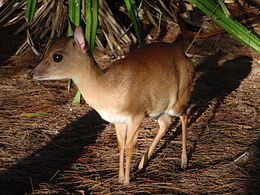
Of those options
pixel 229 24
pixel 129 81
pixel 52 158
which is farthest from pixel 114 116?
pixel 229 24

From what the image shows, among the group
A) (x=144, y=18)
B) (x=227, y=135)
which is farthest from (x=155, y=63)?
(x=144, y=18)

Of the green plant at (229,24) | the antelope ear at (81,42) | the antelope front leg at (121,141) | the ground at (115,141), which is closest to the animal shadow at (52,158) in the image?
the ground at (115,141)

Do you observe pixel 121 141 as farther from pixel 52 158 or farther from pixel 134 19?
pixel 134 19

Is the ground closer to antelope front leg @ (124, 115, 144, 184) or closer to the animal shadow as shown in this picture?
the animal shadow

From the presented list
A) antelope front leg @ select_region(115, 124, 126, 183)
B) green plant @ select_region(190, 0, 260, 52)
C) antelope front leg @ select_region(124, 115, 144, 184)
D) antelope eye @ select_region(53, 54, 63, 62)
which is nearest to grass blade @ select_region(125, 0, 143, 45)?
green plant @ select_region(190, 0, 260, 52)

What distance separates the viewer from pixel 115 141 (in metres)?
5.16

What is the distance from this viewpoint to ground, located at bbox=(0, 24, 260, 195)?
417 cm

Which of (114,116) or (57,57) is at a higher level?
(57,57)

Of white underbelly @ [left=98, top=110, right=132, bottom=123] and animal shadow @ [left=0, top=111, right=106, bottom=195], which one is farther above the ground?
white underbelly @ [left=98, top=110, right=132, bottom=123]

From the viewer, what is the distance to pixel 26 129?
5.36 meters

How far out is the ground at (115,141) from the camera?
4.17 m

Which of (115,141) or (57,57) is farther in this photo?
(115,141)

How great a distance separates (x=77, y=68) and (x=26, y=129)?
1.68 meters

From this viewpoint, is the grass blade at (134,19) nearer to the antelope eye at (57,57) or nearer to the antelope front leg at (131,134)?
the antelope front leg at (131,134)
